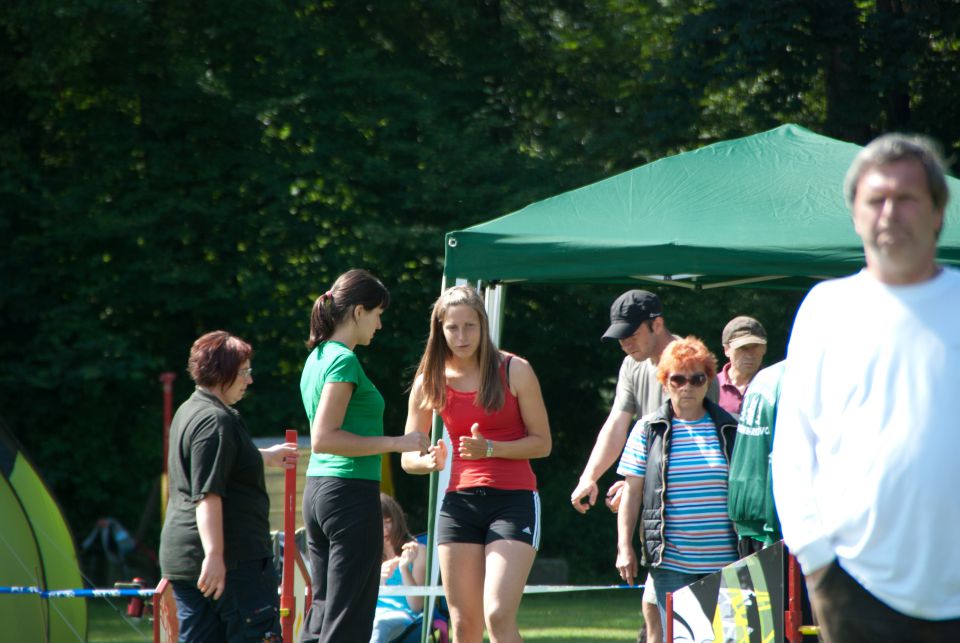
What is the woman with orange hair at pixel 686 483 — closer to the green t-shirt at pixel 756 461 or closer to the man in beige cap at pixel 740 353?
the green t-shirt at pixel 756 461

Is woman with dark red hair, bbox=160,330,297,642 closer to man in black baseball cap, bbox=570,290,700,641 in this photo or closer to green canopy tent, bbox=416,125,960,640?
green canopy tent, bbox=416,125,960,640

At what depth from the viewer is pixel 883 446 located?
2.35m

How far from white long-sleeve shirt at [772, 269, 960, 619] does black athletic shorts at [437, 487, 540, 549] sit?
2211 mm

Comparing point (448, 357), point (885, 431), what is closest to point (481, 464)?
point (448, 357)

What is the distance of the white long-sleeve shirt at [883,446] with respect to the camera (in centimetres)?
231

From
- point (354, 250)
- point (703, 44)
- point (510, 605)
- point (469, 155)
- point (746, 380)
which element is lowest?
point (510, 605)

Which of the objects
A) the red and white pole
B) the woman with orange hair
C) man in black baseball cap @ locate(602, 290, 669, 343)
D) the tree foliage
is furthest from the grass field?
the woman with orange hair

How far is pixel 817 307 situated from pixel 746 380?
12.5 feet

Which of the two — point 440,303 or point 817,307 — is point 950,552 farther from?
point 440,303

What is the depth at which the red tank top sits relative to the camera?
464 centimetres

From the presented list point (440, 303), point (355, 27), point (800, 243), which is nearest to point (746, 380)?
point (800, 243)

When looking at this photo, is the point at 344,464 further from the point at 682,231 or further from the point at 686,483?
the point at 682,231

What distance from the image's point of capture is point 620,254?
541 cm

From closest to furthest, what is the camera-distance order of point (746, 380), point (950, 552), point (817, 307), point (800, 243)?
point (950, 552) < point (817, 307) < point (800, 243) < point (746, 380)
